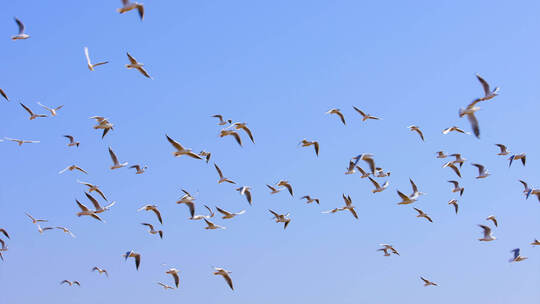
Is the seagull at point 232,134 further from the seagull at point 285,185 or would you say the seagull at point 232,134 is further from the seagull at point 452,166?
the seagull at point 452,166

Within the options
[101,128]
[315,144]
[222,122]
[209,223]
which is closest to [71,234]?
[101,128]

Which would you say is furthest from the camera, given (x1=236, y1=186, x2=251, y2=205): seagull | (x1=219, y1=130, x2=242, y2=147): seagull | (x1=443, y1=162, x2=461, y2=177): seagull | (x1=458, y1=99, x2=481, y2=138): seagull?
(x1=443, y1=162, x2=461, y2=177): seagull

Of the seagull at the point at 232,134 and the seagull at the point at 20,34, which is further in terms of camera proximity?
the seagull at the point at 232,134

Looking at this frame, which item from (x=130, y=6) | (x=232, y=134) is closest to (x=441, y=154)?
(x=232, y=134)

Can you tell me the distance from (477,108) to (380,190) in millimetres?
11258

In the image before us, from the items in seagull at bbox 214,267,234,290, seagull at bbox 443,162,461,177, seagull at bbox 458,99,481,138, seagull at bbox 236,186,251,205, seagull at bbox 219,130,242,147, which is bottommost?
seagull at bbox 214,267,234,290

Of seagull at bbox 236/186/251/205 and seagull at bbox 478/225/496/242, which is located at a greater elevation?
seagull at bbox 236/186/251/205

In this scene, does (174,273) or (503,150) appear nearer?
(174,273)

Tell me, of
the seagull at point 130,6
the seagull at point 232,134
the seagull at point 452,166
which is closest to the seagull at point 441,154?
the seagull at point 452,166

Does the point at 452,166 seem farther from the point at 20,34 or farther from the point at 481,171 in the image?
the point at 20,34

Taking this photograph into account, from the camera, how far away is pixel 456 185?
167ft

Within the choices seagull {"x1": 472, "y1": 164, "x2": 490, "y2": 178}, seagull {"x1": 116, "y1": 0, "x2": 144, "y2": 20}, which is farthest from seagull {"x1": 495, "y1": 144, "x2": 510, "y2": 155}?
seagull {"x1": 116, "y1": 0, "x2": 144, "y2": 20}

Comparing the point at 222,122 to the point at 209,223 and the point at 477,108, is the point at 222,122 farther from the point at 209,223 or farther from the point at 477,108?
the point at 477,108

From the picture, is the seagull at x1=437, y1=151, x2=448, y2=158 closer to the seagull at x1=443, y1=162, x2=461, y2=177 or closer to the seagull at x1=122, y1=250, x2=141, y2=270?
the seagull at x1=443, y1=162, x2=461, y2=177
